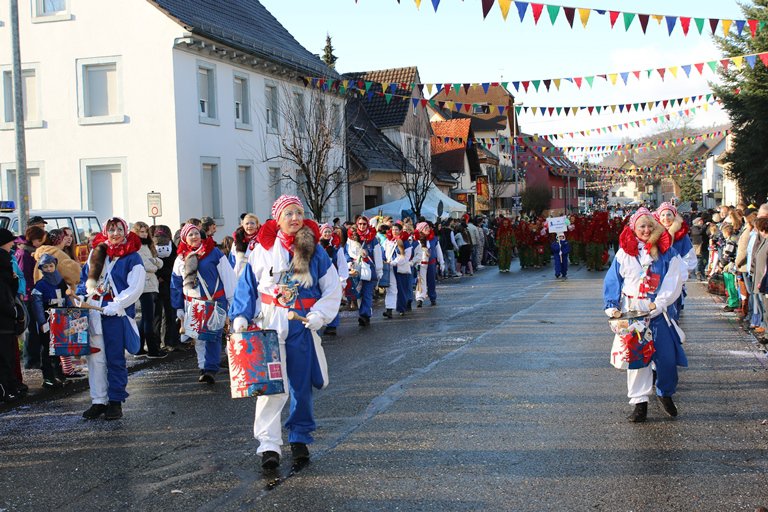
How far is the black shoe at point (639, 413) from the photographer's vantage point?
709 cm

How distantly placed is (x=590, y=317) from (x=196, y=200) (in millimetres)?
12777

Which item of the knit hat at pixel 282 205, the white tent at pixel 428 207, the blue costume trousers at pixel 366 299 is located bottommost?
the blue costume trousers at pixel 366 299

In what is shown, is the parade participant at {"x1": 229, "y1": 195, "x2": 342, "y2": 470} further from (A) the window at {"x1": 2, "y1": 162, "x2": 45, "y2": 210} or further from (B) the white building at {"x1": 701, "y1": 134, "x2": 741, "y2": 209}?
(B) the white building at {"x1": 701, "y1": 134, "x2": 741, "y2": 209}

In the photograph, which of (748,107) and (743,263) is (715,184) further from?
(743,263)

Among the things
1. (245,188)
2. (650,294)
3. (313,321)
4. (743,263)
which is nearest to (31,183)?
(245,188)

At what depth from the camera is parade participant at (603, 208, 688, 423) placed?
7121 mm

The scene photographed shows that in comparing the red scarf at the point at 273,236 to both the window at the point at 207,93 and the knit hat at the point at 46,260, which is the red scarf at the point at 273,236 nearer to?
the knit hat at the point at 46,260

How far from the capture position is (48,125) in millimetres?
23547

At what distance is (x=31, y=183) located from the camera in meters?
24.1

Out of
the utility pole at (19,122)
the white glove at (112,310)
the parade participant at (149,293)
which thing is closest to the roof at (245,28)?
the utility pole at (19,122)

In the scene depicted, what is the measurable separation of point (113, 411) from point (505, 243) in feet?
70.1

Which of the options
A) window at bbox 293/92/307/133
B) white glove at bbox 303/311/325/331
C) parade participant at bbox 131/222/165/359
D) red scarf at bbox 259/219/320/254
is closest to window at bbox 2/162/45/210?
window at bbox 293/92/307/133

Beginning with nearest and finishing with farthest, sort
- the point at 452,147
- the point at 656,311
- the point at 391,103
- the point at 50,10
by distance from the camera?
the point at 656,311 → the point at 50,10 → the point at 391,103 → the point at 452,147

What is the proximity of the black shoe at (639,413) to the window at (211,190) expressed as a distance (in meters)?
18.6
